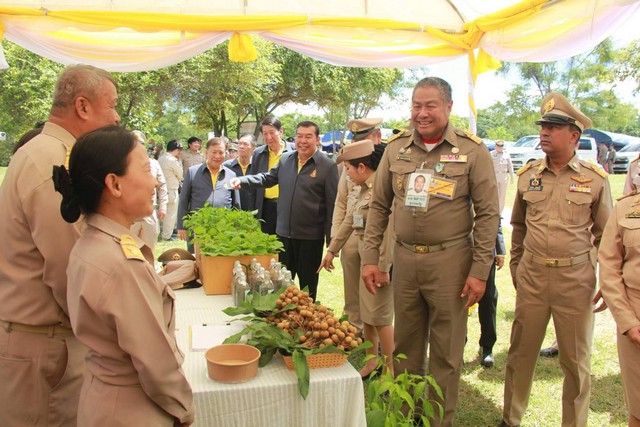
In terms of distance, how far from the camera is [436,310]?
9.74ft

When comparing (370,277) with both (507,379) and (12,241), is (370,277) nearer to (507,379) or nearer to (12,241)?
(507,379)

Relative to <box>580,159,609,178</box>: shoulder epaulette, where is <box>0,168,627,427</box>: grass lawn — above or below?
below

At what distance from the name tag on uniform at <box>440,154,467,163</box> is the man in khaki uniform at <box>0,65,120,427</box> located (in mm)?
1798

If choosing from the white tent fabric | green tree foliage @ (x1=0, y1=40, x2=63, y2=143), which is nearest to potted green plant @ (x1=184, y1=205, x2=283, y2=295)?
the white tent fabric

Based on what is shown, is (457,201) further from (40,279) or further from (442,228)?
(40,279)

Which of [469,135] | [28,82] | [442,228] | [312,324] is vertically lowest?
[312,324]

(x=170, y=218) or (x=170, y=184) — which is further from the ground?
(x=170, y=184)

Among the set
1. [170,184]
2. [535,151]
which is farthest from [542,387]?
[535,151]

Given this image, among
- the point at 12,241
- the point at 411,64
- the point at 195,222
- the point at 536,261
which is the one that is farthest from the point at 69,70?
the point at 411,64

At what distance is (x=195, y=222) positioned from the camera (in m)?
3.73

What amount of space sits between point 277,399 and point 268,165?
163 inches

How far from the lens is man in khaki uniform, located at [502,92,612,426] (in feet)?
9.84

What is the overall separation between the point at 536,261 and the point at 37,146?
266 cm

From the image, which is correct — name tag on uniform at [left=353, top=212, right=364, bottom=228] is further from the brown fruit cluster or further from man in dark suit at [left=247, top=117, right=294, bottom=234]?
man in dark suit at [left=247, top=117, right=294, bottom=234]
